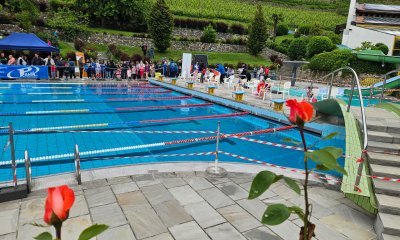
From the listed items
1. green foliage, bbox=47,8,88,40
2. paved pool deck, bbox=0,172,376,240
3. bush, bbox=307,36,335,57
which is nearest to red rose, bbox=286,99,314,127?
paved pool deck, bbox=0,172,376,240

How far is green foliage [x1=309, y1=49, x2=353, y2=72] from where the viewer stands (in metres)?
25.4

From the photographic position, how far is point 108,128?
10.8 meters

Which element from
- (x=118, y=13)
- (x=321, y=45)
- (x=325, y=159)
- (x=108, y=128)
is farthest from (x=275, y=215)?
(x=118, y=13)

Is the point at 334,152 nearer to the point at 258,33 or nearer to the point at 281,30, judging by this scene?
the point at 258,33

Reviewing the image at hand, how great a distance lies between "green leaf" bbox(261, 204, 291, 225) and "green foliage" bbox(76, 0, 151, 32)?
40054mm

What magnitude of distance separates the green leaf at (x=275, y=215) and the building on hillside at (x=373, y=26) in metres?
36.4

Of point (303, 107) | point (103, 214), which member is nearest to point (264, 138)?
point (103, 214)

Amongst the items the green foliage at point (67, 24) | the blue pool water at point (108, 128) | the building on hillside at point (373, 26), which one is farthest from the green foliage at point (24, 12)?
the building on hillside at point (373, 26)

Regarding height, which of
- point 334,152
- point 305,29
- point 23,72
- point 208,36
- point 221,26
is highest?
point 305,29

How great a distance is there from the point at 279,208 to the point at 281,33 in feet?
181

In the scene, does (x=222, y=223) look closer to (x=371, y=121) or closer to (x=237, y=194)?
(x=237, y=194)

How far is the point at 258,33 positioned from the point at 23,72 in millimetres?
28052

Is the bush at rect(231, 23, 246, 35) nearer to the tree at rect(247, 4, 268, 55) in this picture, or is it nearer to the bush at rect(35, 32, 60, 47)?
the tree at rect(247, 4, 268, 55)

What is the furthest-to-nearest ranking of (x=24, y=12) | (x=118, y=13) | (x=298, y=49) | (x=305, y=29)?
(x=305, y=29)
(x=118, y=13)
(x=298, y=49)
(x=24, y=12)
